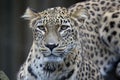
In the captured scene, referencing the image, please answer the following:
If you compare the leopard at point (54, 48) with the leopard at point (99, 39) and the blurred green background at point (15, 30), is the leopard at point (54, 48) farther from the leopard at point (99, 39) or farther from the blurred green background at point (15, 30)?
the blurred green background at point (15, 30)

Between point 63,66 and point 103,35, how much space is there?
1814 millimetres

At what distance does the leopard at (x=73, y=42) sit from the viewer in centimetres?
1100

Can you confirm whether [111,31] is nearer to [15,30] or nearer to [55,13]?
[55,13]

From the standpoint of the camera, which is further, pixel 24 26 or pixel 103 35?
pixel 24 26

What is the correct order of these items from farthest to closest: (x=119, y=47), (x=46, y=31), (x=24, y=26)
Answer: (x=24, y=26), (x=119, y=47), (x=46, y=31)

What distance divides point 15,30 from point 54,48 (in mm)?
4303

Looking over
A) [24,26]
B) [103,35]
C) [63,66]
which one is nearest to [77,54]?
[63,66]

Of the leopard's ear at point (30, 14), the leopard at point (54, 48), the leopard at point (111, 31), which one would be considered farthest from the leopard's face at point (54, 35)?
the leopard at point (111, 31)

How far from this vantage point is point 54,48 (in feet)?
35.4

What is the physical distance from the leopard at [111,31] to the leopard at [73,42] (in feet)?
0.12

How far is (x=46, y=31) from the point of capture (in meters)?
11.0

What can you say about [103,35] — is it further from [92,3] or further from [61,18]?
[61,18]

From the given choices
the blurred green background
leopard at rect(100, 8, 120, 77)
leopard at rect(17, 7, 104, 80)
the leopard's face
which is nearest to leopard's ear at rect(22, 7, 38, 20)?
leopard at rect(17, 7, 104, 80)

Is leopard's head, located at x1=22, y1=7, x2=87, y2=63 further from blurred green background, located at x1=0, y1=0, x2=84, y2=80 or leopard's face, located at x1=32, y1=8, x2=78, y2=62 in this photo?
blurred green background, located at x1=0, y1=0, x2=84, y2=80
